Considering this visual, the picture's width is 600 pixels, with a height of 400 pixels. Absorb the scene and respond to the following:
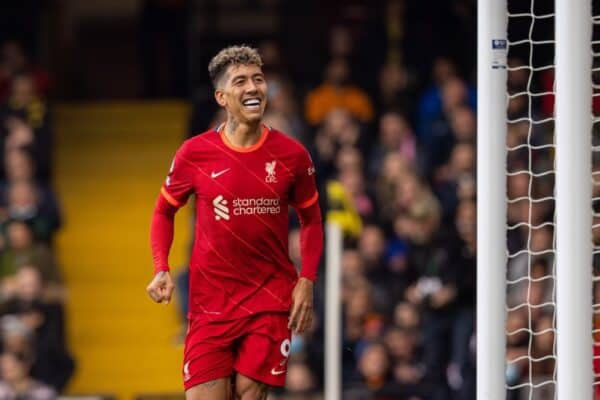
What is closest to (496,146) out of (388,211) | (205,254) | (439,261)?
(205,254)

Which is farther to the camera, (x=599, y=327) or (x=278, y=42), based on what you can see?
(x=278, y=42)

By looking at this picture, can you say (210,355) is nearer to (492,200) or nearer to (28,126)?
(492,200)

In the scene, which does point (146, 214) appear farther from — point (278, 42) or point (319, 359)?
point (319, 359)

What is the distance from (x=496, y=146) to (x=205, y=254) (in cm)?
→ 143

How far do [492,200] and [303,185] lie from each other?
2.96 feet

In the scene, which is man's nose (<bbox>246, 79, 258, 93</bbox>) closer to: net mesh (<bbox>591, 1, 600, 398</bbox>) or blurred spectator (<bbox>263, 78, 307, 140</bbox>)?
net mesh (<bbox>591, 1, 600, 398</bbox>)

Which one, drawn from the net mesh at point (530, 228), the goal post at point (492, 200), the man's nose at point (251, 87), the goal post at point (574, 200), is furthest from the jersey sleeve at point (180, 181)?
the net mesh at point (530, 228)

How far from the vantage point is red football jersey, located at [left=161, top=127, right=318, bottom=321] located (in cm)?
841

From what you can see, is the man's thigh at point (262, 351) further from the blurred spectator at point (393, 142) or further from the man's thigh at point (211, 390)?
the blurred spectator at point (393, 142)

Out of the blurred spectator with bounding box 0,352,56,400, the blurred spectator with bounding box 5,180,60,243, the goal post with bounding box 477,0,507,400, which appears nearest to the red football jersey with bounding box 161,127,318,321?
the goal post with bounding box 477,0,507,400

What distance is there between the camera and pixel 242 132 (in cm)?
844

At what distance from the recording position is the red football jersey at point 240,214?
841 cm

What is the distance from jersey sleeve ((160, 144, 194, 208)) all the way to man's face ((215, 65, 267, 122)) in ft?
0.97

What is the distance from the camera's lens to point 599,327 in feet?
33.4
